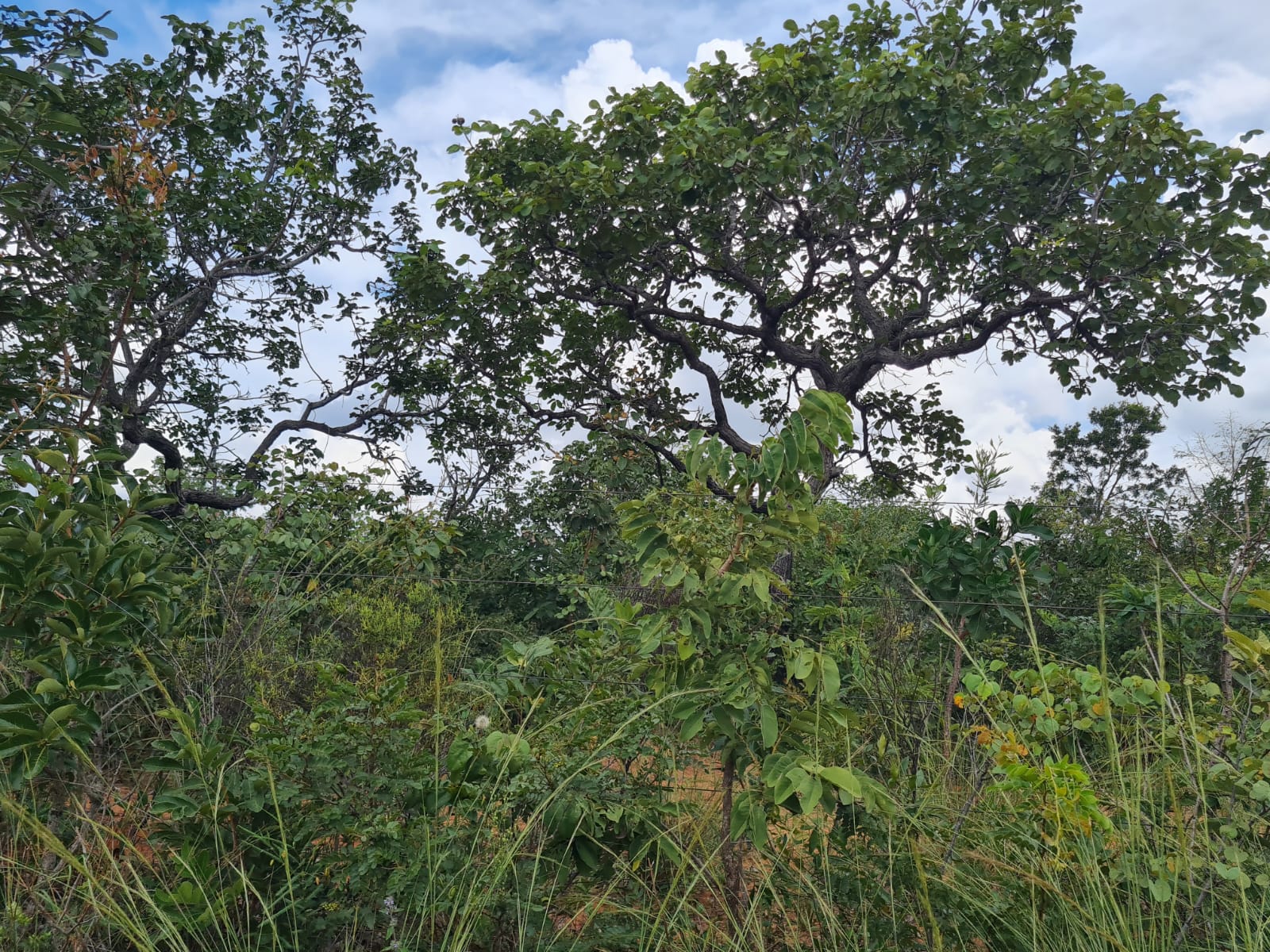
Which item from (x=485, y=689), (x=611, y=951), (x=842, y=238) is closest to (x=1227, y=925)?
(x=611, y=951)

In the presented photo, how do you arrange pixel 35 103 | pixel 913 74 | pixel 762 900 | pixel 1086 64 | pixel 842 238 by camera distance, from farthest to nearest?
pixel 842 238 < pixel 1086 64 < pixel 913 74 < pixel 35 103 < pixel 762 900

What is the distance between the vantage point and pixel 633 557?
3.35 meters

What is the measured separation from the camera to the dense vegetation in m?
2.10

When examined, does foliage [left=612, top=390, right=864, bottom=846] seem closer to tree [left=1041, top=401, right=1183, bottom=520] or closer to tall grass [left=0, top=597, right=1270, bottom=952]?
tall grass [left=0, top=597, right=1270, bottom=952]

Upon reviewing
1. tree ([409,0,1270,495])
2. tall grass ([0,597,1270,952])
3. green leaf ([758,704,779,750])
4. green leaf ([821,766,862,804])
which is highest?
tree ([409,0,1270,495])

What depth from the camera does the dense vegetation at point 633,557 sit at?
2.10m

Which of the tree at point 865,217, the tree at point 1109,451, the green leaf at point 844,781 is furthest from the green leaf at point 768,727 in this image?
the tree at point 1109,451

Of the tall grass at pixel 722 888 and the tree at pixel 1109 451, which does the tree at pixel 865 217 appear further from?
the tree at pixel 1109 451

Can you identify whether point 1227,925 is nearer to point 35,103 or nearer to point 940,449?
point 35,103

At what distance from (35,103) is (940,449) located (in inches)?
306

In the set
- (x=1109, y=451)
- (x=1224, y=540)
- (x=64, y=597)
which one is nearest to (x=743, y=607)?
(x=64, y=597)

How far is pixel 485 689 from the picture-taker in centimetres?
244

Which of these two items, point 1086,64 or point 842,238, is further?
point 842,238

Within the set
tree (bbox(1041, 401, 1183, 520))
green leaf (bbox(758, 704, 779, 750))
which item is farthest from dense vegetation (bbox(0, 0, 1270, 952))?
tree (bbox(1041, 401, 1183, 520))
